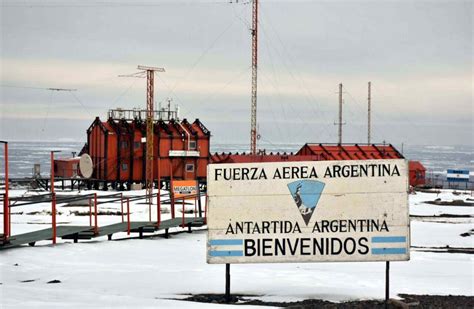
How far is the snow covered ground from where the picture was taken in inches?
381

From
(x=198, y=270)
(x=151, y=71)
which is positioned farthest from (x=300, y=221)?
(x=151, y=71)

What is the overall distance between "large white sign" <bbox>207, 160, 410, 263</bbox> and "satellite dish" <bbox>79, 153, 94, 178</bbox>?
139ft

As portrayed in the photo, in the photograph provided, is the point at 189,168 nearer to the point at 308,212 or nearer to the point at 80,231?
the point at 80,231

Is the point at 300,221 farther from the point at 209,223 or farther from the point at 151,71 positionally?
the point at 151,71

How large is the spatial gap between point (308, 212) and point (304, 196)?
0.79 ft

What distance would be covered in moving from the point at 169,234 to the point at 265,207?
33.5ft

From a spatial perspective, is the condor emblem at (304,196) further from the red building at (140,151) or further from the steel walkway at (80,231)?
the red building at (140,151)

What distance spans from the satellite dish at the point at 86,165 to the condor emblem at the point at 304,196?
4274 cm

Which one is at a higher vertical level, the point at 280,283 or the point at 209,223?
the point at 209,223

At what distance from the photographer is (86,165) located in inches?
2002

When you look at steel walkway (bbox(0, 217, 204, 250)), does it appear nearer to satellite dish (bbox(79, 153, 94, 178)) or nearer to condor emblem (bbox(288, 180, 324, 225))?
condor emblem (bbox(288, 180, 324, 225))

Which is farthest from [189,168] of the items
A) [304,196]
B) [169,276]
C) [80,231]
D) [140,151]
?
[304,196]

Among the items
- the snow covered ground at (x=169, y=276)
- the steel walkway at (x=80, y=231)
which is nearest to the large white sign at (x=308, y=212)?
the snow covered ground at (x=169, y=276)

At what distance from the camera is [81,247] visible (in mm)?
15438
